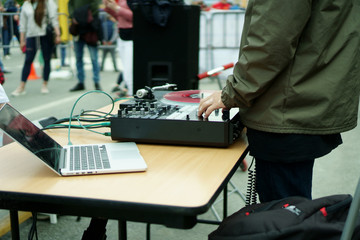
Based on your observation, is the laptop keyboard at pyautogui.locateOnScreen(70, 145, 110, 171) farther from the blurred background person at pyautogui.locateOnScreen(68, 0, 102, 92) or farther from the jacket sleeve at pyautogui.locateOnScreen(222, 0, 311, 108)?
the blurred background person at pyautogui.locateOnScreen(68, 0, 102, 92)

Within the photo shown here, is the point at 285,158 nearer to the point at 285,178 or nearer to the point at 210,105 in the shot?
the point at 285,178

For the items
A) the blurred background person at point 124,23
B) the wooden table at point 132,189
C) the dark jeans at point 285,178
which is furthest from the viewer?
the blurred background person at point 124,23

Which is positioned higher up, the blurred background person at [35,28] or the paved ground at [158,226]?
the blurred background person at [35,28]

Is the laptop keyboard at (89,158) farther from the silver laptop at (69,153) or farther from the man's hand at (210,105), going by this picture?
the man's hand at (210,105)

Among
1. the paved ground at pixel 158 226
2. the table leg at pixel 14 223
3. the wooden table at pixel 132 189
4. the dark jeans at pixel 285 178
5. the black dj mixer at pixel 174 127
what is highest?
the black dj mixer at pixel 174 127

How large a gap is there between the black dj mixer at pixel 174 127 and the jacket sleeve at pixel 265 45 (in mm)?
85

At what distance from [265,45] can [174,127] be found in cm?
33

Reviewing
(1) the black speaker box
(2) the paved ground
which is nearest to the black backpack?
(2) the paved ground

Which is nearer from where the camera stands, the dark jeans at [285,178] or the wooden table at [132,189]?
the wooden table at [132,189]

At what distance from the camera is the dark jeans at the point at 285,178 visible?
1.34m

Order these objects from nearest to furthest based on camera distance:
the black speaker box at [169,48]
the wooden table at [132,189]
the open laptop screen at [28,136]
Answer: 1. the wooden table at [132,189]
2. the open laptop screen at [28,136]
3. the black speaker box at [169,48]

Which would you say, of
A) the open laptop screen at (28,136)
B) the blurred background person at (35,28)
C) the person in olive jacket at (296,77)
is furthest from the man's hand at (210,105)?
the blurred background person at (35,28)

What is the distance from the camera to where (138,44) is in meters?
3.57

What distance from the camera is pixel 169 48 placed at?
3.52 m
